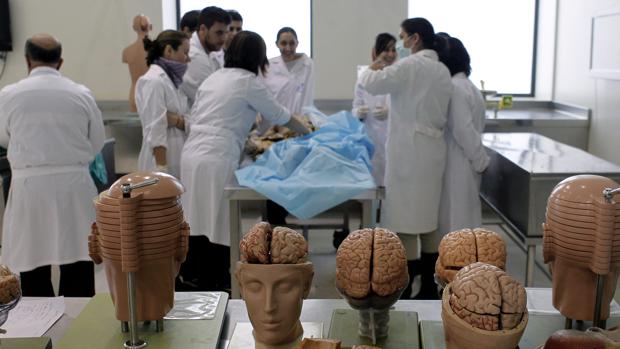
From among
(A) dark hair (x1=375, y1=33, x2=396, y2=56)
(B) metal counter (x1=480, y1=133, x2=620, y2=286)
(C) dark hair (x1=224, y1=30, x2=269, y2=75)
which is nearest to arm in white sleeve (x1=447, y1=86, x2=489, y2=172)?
(B) metal counter (x1=480, y1=133, x2=620, y2=286)

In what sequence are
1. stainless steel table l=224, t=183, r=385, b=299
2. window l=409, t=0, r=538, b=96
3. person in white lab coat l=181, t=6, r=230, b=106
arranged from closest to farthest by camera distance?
stainless steel table l=224, t=183, r=385, b=299 < person in white lab coat l=181, t=6, r=230, b=106 < window l=409, t=0, r=538, b=96

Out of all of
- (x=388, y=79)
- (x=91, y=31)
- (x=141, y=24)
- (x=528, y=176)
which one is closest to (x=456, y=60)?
(x=388, y=79)

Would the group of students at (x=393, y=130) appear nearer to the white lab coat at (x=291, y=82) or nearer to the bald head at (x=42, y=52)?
the bald head at (x=42, y=52)

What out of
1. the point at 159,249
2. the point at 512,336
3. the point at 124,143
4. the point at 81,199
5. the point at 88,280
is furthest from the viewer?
the point at 124,143

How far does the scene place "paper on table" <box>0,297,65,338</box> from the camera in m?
1.12

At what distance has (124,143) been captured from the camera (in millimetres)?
4238

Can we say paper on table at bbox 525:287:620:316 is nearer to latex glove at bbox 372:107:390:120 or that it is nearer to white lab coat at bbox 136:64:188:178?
white lab coat at bbox 136:64:188:178

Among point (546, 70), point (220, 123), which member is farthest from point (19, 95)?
point (546, 70)

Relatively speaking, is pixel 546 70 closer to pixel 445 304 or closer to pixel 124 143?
pixel 124 143

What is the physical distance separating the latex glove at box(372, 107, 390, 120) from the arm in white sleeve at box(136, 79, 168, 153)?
1.48 meters

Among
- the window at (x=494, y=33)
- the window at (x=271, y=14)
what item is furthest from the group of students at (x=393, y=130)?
the window at (x=494, y=33)

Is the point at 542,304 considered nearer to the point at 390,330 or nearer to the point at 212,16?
the point at 390,330

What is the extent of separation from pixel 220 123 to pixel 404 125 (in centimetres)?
87

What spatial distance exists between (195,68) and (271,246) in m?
2.60
